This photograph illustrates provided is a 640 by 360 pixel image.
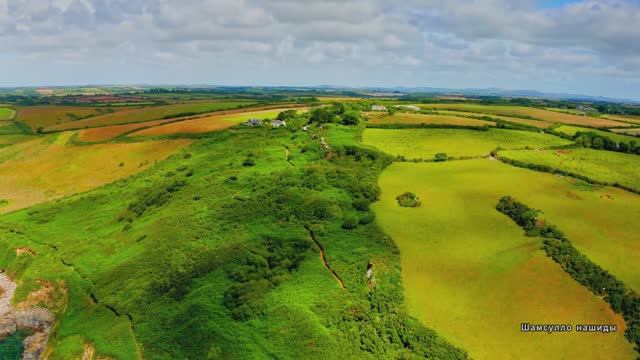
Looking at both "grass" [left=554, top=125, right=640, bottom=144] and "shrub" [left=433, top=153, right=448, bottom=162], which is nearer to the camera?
"shrub" [left=433, top=153, right=448, bottom=162]

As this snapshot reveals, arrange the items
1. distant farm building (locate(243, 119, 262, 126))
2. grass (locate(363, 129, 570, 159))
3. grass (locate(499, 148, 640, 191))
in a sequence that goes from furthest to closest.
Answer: distant farm building (locate(243, 119, 262, 126)), grass (locate(363, 129, 570, 159)), grass (locate(499, 148, 640, 191))

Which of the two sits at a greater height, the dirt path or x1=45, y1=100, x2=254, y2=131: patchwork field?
x1=45, y1=100, x2=254, y2=131: patchwork field

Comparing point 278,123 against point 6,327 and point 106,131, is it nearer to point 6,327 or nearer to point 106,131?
point 106,131

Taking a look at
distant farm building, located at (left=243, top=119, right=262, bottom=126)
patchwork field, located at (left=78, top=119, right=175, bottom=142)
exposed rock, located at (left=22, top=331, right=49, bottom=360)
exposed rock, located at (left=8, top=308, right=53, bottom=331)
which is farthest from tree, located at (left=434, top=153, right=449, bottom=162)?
patchwork field, located at (left=78, top=119, right=175, bottom=142)

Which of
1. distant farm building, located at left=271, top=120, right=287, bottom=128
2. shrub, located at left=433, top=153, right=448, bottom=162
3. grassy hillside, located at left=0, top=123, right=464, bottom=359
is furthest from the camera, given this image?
distant farm building, located at left=271, top=120, right=287, bottom=128

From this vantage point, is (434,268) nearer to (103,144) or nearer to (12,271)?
(12,271)

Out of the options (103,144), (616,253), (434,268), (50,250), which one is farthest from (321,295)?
(103,144)

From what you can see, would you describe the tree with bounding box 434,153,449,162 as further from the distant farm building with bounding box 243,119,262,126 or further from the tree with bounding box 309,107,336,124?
the distant farm building with bounding box 243,119,262,126
